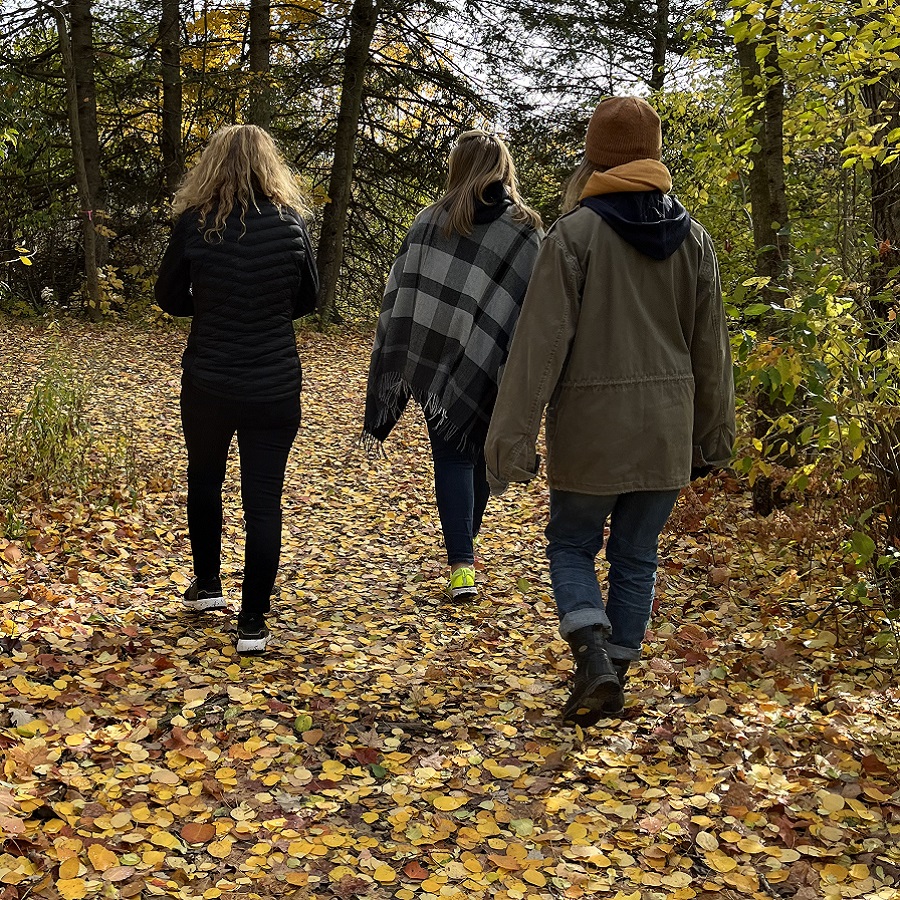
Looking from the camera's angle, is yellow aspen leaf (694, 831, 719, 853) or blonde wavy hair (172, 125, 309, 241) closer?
yellow aspen leaf (694, 831, 719, 853)

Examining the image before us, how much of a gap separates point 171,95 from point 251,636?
1187cm

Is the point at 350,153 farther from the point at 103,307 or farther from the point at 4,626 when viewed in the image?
the point at 4,626

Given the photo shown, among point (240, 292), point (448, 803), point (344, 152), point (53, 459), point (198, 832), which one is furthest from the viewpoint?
point (344, 152)

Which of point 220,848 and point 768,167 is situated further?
point 768,167

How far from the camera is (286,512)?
684 cm

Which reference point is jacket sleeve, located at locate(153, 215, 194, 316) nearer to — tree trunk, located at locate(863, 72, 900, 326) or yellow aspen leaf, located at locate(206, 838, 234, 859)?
yellow aspen leaf, located at locate(206, 838, 234, 859)

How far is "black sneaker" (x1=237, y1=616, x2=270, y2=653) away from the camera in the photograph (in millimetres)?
4188

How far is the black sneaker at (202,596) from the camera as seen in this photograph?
15.1 feet

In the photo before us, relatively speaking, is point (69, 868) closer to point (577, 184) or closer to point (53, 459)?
point (577, 184)

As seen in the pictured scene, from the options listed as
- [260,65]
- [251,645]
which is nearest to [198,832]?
[251,645]

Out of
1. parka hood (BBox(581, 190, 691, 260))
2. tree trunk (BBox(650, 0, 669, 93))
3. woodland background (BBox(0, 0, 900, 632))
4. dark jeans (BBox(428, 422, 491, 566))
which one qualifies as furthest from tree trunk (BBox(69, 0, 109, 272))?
parka hood (BBox(581, 190, 691, 260))

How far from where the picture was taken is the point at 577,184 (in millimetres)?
3559

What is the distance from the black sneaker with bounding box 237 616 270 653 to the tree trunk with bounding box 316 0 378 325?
1105 centimetres

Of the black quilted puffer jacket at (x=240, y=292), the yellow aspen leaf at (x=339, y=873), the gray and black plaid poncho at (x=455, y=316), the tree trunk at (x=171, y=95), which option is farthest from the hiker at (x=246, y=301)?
the tree trunk at (x=171, y=95)
